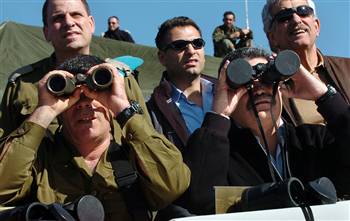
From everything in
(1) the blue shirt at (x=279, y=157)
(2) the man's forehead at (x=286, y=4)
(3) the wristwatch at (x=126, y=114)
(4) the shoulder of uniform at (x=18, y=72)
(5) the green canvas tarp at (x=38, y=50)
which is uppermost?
(2) the man's forehead at (x=286, y=4)

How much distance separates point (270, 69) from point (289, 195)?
24.9 inches

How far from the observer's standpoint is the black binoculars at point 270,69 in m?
2.17

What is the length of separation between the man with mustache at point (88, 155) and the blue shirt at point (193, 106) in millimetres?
748

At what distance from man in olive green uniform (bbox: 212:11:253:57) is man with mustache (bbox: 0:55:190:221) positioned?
→ 27.3 feet

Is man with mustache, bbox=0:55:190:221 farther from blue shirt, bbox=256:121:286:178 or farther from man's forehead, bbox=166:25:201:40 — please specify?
man's forehead, bbox=166:25:201:40

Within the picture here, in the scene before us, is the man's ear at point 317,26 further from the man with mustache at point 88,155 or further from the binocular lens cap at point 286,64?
the man with mustache at point 88,155

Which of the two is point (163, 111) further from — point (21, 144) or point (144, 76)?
point (144, 76)

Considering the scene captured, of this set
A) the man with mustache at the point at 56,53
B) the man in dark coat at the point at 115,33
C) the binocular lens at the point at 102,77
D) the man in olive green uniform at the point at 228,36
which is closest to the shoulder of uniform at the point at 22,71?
the man with mustache at the point at 56,53

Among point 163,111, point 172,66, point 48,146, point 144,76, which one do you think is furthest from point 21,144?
point 144,76

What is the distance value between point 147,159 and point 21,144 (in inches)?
17.6

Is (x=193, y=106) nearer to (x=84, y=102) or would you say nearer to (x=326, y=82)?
(x=326, y=82)

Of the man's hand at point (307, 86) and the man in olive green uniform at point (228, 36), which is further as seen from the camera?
the man in olive green uniform at point (228, 36)

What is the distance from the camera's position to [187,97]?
3.25 meters

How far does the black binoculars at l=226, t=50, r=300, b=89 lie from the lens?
7.11ft
